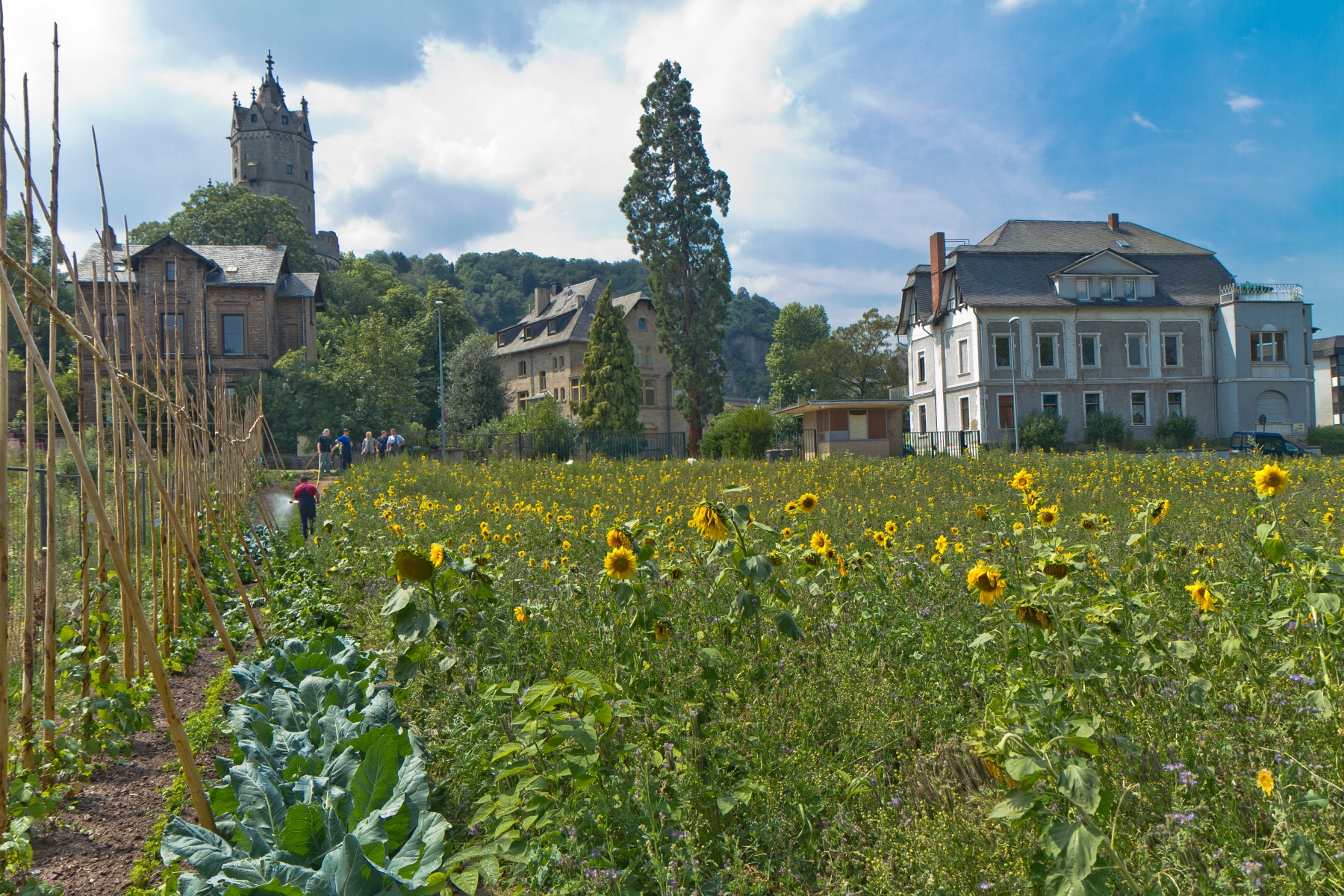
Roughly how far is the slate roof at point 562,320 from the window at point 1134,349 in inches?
1075

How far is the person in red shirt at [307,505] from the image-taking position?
11609 millimetres

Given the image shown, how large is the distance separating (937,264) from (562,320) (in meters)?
25.3

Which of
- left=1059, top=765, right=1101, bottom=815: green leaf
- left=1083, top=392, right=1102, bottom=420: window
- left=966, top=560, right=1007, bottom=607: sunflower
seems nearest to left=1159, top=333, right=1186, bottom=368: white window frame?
left=1083, top=392, right=1102, bottom=420: window

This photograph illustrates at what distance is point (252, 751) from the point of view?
2.98 meters

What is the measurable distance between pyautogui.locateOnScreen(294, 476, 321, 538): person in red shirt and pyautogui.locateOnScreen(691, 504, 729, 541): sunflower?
9.63 m

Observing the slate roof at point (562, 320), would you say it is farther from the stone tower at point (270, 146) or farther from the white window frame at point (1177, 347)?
the stone tower at point (270, 146)

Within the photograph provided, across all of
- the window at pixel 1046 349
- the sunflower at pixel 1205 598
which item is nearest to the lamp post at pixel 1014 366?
the window at pixel 1046 349

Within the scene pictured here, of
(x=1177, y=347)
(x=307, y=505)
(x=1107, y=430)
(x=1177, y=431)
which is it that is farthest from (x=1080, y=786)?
(x=1177, y=347)

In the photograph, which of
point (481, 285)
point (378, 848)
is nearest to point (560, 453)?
point (378, 848)

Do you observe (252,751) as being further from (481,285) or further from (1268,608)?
(481,285)

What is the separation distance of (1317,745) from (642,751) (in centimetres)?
214

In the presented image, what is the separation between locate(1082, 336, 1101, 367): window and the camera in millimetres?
35812

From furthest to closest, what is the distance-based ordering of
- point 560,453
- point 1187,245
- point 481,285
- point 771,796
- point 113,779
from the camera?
point 481,285 → point 1187,245 → point 560,453 → point 113,779 → point 771,796

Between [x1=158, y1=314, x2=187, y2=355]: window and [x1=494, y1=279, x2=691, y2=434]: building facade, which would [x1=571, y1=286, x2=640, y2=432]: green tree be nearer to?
[x1=494, y1=279, x2=691, y2=434]: building facade
